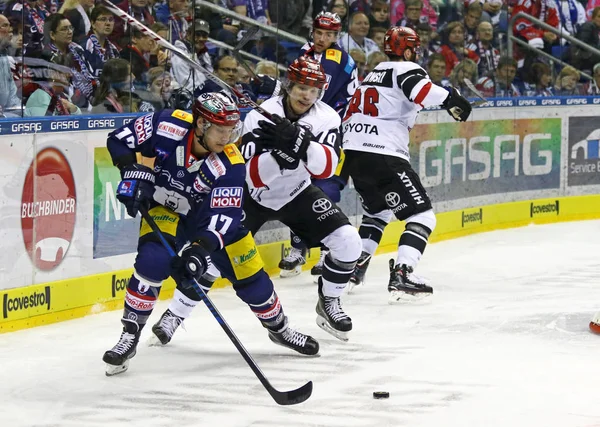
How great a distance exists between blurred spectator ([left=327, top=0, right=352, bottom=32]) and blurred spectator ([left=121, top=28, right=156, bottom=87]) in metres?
2.09

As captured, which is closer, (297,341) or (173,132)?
(173,132)

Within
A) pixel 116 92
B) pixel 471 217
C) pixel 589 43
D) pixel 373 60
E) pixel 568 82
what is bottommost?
pixel 471 217

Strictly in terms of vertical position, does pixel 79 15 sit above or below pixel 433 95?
above

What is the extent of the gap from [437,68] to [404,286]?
3421 millimetres

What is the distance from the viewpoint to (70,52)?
21.5ft

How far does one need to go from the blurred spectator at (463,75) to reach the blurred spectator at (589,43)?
126 cm

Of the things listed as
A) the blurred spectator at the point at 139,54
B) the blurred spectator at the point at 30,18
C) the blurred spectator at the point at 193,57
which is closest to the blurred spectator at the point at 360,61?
the blurred spectator at the point at 193,57

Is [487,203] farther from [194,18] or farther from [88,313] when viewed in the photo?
[88,313]

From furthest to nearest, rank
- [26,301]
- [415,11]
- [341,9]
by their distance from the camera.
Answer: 1. [415,11]
2. [341,9]
3. [26,301]

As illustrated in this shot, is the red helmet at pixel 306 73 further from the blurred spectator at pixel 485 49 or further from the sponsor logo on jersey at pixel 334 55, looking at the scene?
the blurred spectator at pixel 485 49

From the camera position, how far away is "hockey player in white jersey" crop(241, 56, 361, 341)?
5.52 m

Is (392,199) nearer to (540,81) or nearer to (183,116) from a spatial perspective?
(183,116)

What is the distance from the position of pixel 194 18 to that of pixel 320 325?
2514 mm

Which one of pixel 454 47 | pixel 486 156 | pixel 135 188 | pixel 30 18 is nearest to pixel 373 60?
pixel 454 47
